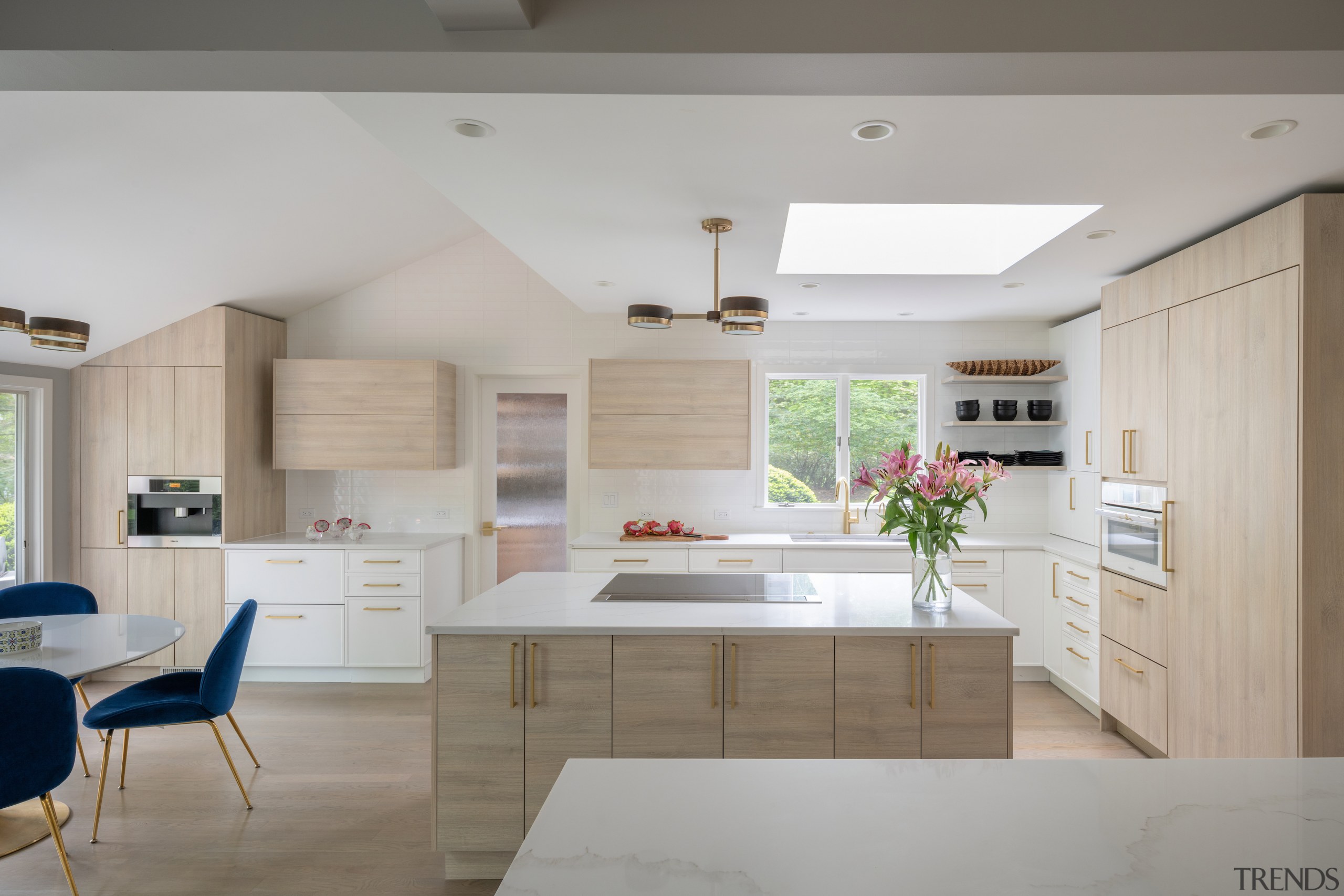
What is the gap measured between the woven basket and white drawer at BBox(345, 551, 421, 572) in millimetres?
3817

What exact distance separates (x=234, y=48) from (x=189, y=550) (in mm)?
3961

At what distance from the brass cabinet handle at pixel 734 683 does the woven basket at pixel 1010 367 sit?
10.9ft

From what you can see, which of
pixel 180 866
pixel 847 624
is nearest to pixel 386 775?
pixel 180 866

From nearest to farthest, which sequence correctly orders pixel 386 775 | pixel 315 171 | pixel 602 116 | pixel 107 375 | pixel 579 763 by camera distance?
pixel 579 763 → pixel 602 116 → pixel 386 775 → pixel 315 171 → pixel 107 375

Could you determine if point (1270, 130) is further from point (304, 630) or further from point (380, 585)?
point (304, 630)

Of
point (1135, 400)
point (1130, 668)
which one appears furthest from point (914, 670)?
point (1135, 400)

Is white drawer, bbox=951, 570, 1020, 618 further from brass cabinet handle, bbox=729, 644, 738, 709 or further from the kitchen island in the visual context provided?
brass cabinet handle, bbox=729, 644, 738, 709

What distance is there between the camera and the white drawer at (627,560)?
4.53 metres

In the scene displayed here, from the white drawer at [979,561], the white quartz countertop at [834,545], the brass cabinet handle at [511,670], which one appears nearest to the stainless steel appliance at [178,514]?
the white quartz countertop at [834,545]

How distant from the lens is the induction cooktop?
277 cm

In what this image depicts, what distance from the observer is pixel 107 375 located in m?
4.46

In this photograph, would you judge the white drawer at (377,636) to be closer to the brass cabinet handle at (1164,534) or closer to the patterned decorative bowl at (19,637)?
the patterned decorative bowl at (19,637)

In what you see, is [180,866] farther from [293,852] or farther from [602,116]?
[602,116]

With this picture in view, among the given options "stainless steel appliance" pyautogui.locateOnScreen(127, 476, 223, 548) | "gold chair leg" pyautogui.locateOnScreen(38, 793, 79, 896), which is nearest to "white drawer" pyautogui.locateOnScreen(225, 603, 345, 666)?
"stainless steel appliance" pyautogui.locateOnScreen(127, 476, 223, 548)
